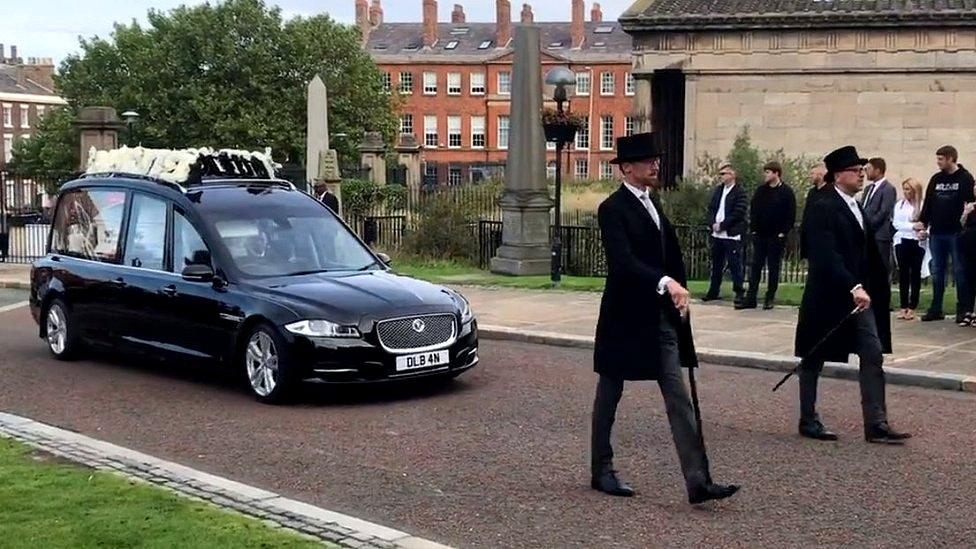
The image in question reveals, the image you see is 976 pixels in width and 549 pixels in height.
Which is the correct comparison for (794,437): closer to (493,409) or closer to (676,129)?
(493,409)

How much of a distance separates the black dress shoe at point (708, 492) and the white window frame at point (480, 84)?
287ft

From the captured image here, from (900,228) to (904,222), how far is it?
3.3 inches

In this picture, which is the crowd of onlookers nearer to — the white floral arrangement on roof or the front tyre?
the front tyre

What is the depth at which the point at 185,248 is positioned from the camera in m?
10.5

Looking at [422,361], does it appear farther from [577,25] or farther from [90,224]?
[577,25]

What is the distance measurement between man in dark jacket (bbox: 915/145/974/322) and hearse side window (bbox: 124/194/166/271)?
764 centimetres

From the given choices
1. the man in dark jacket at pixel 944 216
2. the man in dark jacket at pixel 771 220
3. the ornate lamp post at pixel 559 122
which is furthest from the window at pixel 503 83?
the man in dark jacket at pixel 944 216

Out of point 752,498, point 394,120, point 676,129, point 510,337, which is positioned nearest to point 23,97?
point 394,120

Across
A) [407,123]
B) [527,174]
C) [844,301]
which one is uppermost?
[407,123]

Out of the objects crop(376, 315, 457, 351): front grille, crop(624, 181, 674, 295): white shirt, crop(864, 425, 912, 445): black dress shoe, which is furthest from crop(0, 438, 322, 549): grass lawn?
crop(864, 425, 912, 445): black dress shoe

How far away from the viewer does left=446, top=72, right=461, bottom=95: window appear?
93250 mm

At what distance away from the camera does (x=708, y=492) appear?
626 cm

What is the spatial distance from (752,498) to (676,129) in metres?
22.3

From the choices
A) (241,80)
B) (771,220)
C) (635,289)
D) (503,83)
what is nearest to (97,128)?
(771,220)
